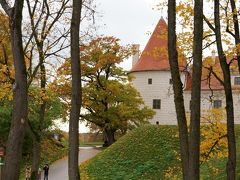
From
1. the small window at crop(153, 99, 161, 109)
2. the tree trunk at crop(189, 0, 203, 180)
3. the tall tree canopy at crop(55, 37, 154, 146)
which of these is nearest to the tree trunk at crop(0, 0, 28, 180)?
the tree trunk at crop(189, 0, 203, 180)

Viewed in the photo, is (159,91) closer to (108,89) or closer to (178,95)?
(108,89)

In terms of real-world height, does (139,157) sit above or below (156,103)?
below

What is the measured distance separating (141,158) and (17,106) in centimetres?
1855

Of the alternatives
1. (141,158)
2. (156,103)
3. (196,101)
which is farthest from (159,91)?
(196,101)

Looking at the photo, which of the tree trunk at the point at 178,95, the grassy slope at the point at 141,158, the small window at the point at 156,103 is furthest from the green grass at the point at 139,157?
the small window at the point at 156,103

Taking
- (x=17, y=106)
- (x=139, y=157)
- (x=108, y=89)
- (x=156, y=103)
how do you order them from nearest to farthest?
(x=17, y=106) < (x=139, y=157) < (x=108, y=89) < (x=156, y=103)

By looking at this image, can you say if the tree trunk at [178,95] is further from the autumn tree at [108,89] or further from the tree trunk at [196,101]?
the autumn tree at [108,89]

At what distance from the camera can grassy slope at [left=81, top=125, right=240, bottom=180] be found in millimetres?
26828

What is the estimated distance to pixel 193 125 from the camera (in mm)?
10539

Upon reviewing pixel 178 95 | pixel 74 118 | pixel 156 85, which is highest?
pixel 156 85

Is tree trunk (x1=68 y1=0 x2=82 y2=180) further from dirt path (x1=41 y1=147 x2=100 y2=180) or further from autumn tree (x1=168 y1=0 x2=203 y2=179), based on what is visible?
dirt path (x1=41 y1=147 x2=100 y2=180)

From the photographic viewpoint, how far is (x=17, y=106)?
36.7ft

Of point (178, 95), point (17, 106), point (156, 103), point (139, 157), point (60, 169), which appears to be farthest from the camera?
point (156, 103)

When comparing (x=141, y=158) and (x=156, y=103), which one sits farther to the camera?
(x=156, y=103)
